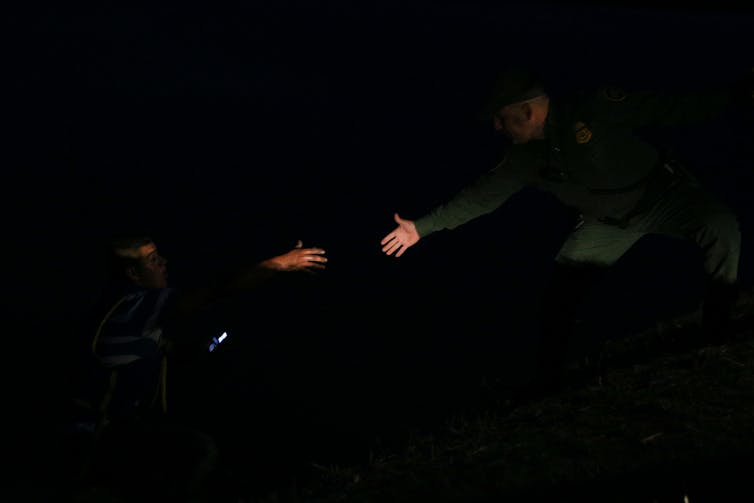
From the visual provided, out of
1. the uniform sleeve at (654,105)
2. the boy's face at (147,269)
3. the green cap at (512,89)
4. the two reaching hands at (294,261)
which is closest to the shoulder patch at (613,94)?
the uniform sleeve at (654,105)

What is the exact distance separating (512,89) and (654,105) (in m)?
0.77

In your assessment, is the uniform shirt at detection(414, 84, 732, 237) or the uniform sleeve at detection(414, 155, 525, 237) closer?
the uniform shirt at detection(414, 84, 732, 237)

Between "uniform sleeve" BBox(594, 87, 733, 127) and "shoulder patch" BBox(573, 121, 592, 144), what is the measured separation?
10 centimetres

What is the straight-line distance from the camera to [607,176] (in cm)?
569

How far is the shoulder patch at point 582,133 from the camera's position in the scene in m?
5.50

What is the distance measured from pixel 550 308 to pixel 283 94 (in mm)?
14889

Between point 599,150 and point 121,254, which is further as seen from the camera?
point 599,150

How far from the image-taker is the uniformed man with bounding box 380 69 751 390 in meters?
5.51

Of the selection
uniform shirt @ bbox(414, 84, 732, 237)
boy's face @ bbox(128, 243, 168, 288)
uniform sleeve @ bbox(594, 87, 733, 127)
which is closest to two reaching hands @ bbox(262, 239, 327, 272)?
boy's face @ bbox(128, 243, 168, 288)

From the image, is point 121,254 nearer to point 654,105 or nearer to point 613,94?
point 613,94

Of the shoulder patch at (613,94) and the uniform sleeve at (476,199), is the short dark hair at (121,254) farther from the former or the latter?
the shoulder patch at (613,94)

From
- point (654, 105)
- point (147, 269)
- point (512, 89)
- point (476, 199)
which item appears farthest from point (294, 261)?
point (654, 105)

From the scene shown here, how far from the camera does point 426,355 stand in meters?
8.55

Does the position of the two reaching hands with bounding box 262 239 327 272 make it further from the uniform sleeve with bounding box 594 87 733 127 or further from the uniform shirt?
the uniform sleeve with bounding box 594 87 733 127
